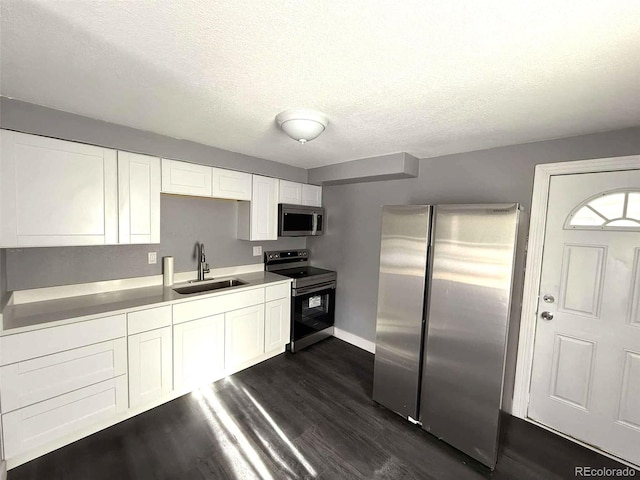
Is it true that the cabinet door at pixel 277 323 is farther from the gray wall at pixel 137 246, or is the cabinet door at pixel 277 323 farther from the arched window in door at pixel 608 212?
the arched window in door at pixel 608 212

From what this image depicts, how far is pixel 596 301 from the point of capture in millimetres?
1950

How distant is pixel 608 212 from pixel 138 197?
143 inches

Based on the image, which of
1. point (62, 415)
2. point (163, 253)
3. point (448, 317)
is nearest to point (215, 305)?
point (163, 253)

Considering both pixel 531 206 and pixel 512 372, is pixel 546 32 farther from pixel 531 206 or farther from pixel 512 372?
pixel 512 372

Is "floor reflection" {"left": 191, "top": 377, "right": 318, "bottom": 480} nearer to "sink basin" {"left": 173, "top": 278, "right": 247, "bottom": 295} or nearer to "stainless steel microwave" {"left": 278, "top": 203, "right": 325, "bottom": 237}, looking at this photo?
"sink basin" {"left": 173, "top": 278, "right": 247, "bottom": 295}

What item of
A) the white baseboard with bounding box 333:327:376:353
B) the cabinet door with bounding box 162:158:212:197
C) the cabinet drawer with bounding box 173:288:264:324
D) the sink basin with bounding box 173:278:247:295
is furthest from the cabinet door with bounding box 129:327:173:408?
the white baseboard with bounding box 333:327:376:353

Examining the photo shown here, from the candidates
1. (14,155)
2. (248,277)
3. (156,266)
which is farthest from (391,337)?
(14,155)

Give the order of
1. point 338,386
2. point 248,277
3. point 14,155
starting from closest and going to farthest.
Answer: point 14,155 < point 338,386 < point 248,277

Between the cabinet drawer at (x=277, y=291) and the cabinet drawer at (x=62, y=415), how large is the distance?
4.57ft

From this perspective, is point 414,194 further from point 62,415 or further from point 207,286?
point 62,415

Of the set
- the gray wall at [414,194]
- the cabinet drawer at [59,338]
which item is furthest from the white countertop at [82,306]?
the gray wall at [414,194]

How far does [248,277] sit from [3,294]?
1.90 meters

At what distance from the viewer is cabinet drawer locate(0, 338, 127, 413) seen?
160cm

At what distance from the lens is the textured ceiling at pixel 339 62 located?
0.92 m
